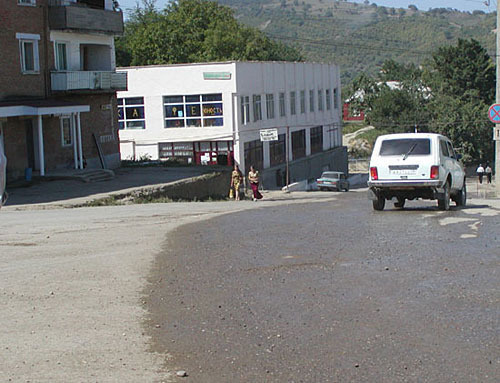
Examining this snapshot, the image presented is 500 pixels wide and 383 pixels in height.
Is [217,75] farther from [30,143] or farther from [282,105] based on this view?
[30,143]

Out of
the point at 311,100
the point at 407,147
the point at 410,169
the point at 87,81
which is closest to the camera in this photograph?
the point at 410,169

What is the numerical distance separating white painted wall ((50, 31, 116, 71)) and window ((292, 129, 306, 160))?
25.1 meters

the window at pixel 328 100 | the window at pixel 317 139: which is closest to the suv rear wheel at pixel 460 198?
the window at pixel 317 139

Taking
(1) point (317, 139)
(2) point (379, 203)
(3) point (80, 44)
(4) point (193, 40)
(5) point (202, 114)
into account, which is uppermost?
(4) point (193, 40)

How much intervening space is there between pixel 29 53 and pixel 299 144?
33707 millimetres

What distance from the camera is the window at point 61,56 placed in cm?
3597

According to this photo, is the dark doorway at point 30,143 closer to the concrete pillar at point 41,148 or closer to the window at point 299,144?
the concrete pillar at point 41,148

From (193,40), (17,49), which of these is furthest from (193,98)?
(193,40)

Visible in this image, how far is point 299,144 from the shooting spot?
64.9 metres

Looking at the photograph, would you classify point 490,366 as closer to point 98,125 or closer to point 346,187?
point 98,125

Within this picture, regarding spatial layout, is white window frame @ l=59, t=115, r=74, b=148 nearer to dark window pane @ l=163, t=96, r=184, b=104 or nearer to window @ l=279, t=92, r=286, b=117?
dark window pane @ l=163, t=96, r=184, b=104

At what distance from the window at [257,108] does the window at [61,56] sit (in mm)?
20600

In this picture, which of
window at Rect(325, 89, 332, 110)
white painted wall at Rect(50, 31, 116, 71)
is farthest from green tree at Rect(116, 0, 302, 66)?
white painted wall at Rect(50, 31, 116, 71)

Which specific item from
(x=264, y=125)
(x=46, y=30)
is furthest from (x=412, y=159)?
(x=264, y=125)
